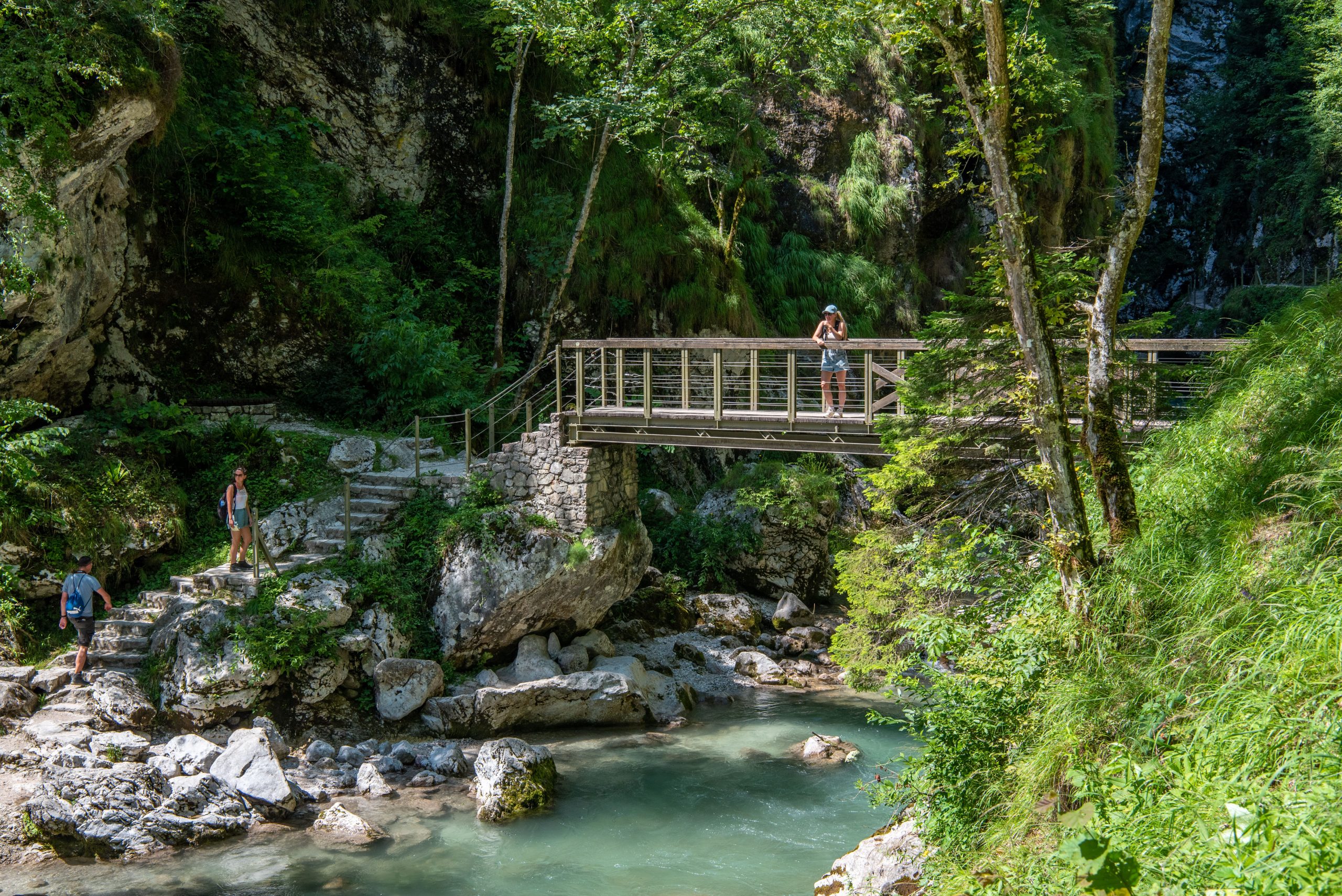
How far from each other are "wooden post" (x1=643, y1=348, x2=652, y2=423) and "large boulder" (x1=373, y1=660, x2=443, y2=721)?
4403mm

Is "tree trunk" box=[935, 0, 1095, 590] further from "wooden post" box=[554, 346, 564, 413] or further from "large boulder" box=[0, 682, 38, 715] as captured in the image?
"large boulder" box=[0, 682, 38, 715]

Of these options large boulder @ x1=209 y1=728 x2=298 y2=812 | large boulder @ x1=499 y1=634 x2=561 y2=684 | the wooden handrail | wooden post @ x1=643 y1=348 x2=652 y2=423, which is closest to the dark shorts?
large boulder @ x1=209 y1=728 x2=298 y2=812

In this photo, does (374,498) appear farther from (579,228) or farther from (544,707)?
(579,228)

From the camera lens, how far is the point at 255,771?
9.52 meters

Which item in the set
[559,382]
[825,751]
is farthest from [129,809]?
[825,751]

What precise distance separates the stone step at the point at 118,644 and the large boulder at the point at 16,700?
1037 millimetres

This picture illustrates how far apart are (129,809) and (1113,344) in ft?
31.1

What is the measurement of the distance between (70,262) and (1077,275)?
39.8 feet

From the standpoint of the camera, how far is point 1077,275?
646 cm

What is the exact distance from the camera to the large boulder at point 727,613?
15.6 metres

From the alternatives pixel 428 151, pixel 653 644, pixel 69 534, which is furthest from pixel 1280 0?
pixel 69 534

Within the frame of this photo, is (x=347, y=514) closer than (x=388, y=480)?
Yes

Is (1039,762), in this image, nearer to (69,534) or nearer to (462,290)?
(69,534)

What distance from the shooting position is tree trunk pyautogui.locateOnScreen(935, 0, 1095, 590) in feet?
19.6
